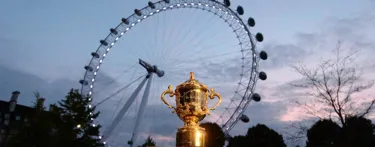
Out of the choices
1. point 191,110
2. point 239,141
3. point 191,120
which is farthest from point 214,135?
point 191,110

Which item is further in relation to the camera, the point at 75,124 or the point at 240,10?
the point at 240,10

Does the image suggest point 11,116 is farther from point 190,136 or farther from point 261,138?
point 190,136

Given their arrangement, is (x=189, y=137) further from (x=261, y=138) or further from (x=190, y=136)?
(x=261, y=138)

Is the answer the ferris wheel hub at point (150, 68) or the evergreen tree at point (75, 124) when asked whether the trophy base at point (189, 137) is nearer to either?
the evergreen tree at point (75, 124)

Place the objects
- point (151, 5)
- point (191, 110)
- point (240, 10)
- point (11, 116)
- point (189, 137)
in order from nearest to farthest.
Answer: point (189, 137)
point (191, 110)
point (240, 10)
point (151, 5)
point (11, 116)

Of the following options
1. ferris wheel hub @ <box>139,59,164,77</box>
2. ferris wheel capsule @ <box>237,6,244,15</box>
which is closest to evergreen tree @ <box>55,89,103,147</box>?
ferris wheel hub @ <box>139,59,164,77</box>

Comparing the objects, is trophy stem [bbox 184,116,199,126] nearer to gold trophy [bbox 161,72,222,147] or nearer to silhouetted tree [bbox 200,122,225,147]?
gold trophy [bbox 161,72,222,147]

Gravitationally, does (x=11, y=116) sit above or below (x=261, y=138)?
above

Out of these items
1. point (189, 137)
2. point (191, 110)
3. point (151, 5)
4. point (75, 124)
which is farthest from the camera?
point (151, 5)

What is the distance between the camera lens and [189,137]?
619 cm

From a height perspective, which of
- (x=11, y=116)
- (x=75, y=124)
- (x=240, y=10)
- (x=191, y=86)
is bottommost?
(x=191, y=86)

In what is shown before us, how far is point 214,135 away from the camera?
42.4m

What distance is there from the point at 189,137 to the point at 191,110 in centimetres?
51

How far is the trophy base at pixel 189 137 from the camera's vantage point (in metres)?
6.16
